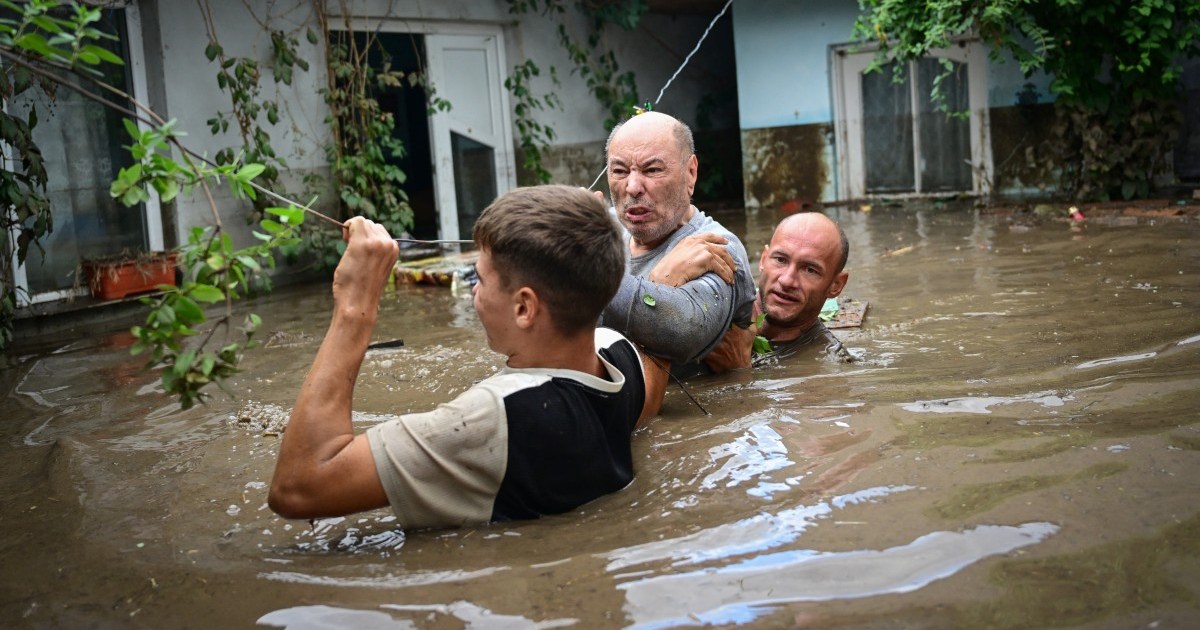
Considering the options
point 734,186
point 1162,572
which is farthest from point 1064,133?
point 1162,572

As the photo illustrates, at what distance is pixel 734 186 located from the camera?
52.7 feet

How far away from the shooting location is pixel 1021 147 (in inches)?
488

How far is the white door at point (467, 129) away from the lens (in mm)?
11406

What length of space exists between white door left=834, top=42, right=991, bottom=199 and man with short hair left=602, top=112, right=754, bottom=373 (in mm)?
9397

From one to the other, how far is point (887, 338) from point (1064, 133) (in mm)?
6966

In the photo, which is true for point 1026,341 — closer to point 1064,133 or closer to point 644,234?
point 644,234

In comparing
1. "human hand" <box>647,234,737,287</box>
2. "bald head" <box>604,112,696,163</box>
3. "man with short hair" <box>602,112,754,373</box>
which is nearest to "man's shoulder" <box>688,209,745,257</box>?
"man with short hair" <box>602,112,754,373</box>

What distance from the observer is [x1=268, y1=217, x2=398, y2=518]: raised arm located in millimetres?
2568

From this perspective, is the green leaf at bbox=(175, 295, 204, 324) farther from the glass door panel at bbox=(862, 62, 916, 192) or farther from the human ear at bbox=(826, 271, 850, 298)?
the glass door panel at bbox=(862, 62, 916, 192)

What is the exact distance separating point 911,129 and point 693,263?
33.5 feet

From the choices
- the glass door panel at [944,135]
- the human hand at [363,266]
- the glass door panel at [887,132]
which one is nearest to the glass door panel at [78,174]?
the human hand at [363,266]

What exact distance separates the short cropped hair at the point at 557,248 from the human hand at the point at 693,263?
40.0 inches

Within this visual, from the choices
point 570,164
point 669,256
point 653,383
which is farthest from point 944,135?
point 653,383

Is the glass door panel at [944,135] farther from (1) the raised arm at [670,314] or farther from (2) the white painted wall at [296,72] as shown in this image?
(1) the raised arm at [670,314]
